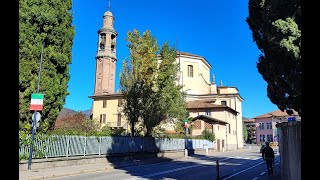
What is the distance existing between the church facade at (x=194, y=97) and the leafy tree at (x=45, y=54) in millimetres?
33515

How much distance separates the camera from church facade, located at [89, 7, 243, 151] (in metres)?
55.6

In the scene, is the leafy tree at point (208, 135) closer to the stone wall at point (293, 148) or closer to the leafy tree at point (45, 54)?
the leafy tree at point (45, 54)

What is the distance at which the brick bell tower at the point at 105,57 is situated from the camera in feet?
224

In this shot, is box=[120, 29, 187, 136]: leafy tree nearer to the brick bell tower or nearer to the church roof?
the church roof

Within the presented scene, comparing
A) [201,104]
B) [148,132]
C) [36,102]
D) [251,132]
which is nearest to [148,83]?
[148,132]

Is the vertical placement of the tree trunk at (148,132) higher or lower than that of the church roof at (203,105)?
lower

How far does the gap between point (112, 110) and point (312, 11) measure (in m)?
60.9

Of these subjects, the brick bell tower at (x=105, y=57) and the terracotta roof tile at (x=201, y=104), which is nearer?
the terracotta roof tile at (x=201, y=104)

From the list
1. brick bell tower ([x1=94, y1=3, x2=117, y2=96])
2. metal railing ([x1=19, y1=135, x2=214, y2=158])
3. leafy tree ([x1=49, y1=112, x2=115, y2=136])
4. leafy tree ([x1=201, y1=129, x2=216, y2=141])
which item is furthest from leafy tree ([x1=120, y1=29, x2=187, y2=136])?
brick bell tower ([x1=94, y1=3, x2=117, y2=96])

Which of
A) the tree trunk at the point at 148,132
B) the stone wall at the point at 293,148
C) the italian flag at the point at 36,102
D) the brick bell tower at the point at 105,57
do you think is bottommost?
the tree trunk at the point at 148,132

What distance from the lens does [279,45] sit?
972 centimetres

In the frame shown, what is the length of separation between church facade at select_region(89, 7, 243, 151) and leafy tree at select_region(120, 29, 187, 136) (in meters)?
21.9

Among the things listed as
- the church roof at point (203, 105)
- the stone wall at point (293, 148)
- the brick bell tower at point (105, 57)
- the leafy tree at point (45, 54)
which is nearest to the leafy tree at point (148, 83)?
the leafy tree at point (45, 54)
